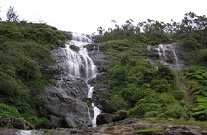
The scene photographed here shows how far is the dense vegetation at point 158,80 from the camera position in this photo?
26.5m

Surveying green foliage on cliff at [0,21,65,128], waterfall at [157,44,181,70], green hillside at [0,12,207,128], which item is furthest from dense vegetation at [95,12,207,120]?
green foliage on cliff at [0,21,65,128]

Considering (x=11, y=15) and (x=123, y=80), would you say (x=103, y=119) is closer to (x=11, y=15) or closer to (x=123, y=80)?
(x=123, y=80)

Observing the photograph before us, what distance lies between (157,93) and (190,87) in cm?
863

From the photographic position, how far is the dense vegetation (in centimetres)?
2652

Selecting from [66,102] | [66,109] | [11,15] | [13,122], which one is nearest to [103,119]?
[66,109]

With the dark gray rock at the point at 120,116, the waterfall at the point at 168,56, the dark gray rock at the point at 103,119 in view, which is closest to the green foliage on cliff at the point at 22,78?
the dark gray rock at the point at 103,119

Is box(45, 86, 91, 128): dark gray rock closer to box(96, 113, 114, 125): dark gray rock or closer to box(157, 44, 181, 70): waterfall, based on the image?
box(96, 113, 114, 125): dark gray rock

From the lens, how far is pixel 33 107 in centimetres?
2595

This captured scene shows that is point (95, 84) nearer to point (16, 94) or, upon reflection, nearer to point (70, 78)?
point (70, 78)

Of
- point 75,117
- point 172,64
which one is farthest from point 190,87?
point 75,117

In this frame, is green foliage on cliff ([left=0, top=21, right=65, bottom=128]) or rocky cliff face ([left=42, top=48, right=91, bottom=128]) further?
rocky cliff face ([left=42, top=48, right=91, bottom=128])

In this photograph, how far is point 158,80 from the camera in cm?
3447

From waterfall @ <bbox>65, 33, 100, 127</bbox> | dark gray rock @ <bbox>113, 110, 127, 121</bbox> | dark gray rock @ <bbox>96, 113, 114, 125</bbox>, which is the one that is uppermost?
waterfall @ <bbox>65, 33, 100, 127</bbox>

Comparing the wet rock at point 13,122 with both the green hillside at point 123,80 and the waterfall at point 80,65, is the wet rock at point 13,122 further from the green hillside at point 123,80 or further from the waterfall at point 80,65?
the waterfall at point 80,65
